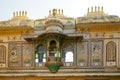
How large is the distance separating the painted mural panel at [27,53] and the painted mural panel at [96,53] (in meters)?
3.55

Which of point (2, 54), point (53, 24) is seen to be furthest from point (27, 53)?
point (53, 24)

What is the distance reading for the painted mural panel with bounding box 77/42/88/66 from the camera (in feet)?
58.5

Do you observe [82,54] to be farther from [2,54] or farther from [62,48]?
[2,54]

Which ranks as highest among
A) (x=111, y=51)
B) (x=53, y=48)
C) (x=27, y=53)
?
(x=53, y=48)

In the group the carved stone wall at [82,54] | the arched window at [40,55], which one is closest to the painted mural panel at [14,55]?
the arched window at [40,55]

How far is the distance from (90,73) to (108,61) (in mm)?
1214

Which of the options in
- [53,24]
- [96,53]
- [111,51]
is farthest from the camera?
[53,24]

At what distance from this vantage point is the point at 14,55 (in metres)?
18.7

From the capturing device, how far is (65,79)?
57.9 ft

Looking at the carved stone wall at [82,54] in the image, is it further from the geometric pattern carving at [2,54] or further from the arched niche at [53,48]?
the geometric pattern carving at [2,54]

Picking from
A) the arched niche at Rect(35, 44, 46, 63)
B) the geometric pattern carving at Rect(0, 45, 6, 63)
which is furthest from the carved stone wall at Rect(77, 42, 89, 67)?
the geometric pattern carving at Rect(0, 45, 6, 63)

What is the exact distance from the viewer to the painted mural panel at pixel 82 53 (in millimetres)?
17844

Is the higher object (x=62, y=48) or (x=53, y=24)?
(x=53, y=24)

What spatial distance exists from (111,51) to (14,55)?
18.4ft
